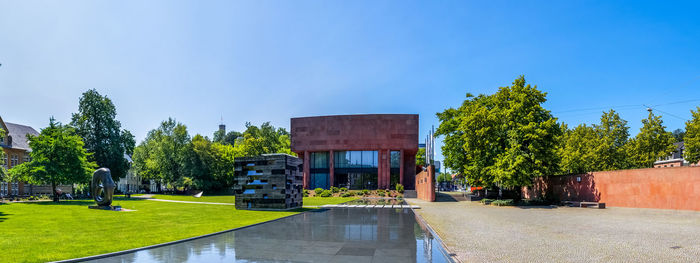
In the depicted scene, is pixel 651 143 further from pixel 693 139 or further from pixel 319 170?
pixel 319 170

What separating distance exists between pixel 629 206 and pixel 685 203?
170 inches

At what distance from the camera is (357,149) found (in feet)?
200

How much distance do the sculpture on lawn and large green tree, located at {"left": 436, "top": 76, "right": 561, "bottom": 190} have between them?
93.5 ft

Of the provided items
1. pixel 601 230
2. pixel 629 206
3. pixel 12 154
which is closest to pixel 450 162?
pixel 629 206

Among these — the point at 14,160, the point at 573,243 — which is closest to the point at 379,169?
the point at 573,243

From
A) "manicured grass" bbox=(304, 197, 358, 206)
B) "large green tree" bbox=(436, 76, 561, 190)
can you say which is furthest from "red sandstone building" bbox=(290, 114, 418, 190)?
"large green tree" bbox=(436, 76, 561, 190)

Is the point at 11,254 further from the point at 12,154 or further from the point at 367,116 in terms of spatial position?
the point at 12,154

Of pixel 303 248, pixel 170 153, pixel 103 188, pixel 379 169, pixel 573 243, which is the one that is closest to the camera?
pixel 303 248

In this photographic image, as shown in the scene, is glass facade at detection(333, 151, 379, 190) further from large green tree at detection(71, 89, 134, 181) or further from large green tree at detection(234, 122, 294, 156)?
large green tree at detection(71, 89, 134, 181)

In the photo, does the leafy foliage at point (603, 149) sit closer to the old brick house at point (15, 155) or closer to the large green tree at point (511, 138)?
the large green tree at point (511, 138)

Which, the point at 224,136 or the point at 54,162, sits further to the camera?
the point at 224,136

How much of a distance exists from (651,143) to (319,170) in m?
44.3

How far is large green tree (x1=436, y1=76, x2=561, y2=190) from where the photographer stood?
3175cm

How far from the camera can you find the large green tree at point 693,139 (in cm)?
3599
